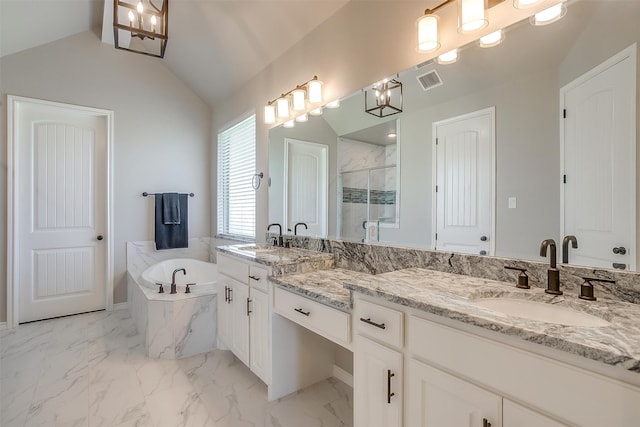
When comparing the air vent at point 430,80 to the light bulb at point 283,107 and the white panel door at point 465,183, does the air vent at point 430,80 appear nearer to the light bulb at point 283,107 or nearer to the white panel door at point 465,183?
the white panel door at point 465,183

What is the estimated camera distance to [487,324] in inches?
34.4

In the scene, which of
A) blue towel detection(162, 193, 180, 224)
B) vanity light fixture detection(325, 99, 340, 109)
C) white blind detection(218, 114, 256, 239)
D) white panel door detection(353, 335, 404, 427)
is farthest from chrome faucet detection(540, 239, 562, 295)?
blue towel detection(162, 193, 180, 224)

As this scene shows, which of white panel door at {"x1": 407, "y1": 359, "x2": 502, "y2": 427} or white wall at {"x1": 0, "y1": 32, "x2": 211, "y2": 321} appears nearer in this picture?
white panel door at {"x1": 407, "y1": 359, "x2": 502, "y2": 427}

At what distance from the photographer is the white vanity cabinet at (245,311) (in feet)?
6.50

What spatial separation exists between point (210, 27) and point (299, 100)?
4.28ft

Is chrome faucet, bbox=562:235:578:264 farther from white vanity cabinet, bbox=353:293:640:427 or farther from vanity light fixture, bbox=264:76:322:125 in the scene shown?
vanity light fixture, bbox=264:76:322:125

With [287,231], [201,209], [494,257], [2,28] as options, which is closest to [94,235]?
[201,209]

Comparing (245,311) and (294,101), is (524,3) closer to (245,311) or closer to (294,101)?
(294,101)

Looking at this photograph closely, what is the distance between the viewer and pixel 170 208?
3918mm

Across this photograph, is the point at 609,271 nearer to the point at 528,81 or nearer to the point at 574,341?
the point at 574,341

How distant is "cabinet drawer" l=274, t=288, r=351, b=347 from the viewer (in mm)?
1432

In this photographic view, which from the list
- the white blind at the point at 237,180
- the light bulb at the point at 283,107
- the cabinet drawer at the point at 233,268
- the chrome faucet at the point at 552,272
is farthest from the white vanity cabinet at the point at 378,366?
the white blind at the point at 237,180

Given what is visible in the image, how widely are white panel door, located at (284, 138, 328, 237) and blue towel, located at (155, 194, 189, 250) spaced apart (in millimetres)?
1917

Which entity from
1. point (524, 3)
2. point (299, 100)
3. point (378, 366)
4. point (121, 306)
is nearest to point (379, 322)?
point (378, 366)
